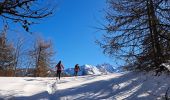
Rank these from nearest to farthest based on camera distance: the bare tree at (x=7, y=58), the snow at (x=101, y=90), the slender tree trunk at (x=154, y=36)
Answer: the slender tree trunk at (x=154, y=36) < the snow at (x=101, y=90) < the bare tree at (x=7, y=58)

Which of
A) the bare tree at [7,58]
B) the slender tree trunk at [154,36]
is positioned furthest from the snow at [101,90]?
the bare tree at [7,58]

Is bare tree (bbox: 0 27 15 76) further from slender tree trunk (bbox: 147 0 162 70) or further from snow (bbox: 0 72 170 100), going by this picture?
slender tree trunk (bbox: 147 0 162 70)

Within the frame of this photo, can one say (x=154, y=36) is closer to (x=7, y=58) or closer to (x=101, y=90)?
(x=101, y=90)

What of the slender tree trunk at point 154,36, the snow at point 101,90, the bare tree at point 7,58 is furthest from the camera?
the bare tree at point 7,58

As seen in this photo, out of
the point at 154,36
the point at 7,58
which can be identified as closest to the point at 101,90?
the point at 154,36

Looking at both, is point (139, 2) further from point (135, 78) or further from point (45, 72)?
point (45, 72)

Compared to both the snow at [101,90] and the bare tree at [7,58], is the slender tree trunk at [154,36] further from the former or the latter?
the bare tree at [7,58]

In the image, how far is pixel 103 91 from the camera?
701 inches

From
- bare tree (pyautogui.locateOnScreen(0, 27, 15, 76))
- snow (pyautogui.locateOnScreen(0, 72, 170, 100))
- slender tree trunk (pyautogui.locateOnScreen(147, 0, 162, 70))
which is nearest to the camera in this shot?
slender tree trunk (pyautogui.locateOnScreen(147, 0, 162, 70))

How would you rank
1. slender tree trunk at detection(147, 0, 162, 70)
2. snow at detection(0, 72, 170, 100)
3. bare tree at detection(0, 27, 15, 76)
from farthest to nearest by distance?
1. bare tree at detection(0, 27, 15, 76)
2. snow at detection(0, 72, 170, 100)
3. slender tree trunk at detection(147, 0, 162, 70)

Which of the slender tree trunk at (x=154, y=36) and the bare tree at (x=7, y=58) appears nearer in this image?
the slender tree trunk at (x=154, y=36)

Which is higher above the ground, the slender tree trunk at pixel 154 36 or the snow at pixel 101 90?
the slender tree trunk at pixel 154 36

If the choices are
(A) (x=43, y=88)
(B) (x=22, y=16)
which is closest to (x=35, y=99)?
(A) (x=43, y=88)

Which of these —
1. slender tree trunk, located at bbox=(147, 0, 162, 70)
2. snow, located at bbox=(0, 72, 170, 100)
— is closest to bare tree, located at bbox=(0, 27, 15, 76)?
snow, located at bbox=(0, 72, 170, 100)
